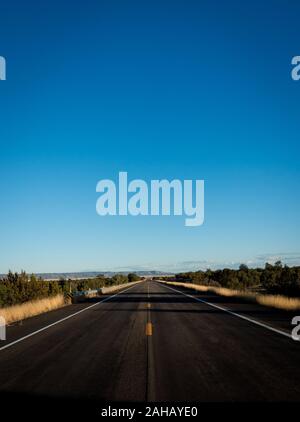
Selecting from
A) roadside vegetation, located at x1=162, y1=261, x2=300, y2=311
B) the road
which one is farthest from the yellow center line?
roadside vegetation, located at x1=162, y1=261, x2=300, y2=311

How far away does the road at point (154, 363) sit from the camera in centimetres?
673

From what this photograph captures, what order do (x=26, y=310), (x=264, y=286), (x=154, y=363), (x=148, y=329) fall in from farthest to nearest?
1. (x=264, y=286)
2. (x=26, y=310)
3. (x=148, y=329)
4. (x=154, y=363)

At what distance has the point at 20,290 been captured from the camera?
36.5m

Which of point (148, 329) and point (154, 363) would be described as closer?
point (154, 363)

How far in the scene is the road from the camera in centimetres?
673

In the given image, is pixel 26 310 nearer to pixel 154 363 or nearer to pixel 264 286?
pixel 154 363

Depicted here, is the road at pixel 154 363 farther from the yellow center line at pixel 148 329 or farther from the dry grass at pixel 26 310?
the dry grass at pixel 26 310

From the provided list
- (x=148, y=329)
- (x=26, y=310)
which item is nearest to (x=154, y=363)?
(x=148, y=329)

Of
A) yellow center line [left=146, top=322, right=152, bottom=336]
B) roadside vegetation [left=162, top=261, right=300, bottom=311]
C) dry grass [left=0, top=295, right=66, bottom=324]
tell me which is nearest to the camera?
yellow center line [left=146, top=322, right=152, bottom=336]

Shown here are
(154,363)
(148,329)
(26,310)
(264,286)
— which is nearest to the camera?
(154,363)

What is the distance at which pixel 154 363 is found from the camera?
904cm

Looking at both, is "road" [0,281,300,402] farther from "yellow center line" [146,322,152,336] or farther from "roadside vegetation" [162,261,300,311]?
"roadside vegetation" [162,261,300,311]
